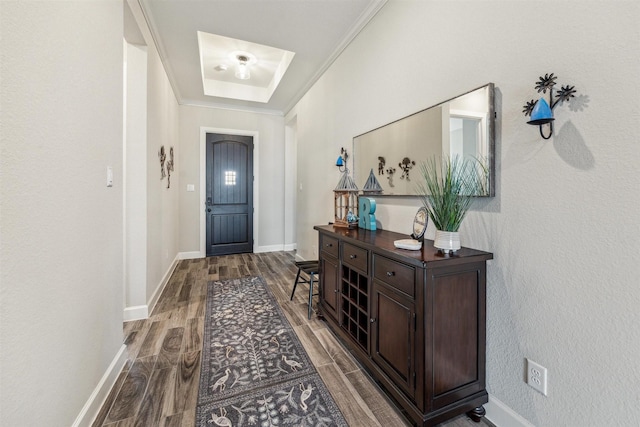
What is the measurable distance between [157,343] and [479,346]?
2.18m

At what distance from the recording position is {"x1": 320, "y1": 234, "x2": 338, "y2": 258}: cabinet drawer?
2184 mm

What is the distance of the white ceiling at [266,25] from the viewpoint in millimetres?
2367

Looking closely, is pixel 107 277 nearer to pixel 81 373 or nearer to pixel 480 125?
pixel 81 373

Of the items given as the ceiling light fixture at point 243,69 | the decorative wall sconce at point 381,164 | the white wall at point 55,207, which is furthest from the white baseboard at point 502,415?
the ceiling light fixture at point 243,69

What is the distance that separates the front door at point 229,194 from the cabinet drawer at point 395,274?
12.9 ft

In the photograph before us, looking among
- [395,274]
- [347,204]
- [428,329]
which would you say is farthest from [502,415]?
[347,204]

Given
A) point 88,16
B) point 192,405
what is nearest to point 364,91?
point 88,16

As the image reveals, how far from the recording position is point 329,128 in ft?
11.0

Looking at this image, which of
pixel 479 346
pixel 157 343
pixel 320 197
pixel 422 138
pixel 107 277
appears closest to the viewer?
pixel 479 346

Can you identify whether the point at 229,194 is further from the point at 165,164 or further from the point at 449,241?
the point at 449,241

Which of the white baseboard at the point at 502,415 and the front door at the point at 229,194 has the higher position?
the front door at the point at 229,194

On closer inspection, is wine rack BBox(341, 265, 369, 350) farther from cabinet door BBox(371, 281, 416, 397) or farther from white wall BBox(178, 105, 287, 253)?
white wall BBox(178, 105, 287, 253)

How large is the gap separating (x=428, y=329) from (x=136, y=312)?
8.18ft

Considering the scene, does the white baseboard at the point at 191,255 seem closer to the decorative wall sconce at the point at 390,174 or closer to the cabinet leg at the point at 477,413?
the decorative wall sconce at the point at 390,174
